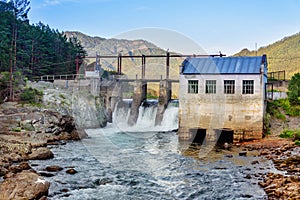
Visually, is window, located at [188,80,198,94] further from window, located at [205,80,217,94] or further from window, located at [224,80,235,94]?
window, located at [224,80,235,94]

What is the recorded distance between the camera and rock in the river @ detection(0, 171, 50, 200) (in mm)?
12508

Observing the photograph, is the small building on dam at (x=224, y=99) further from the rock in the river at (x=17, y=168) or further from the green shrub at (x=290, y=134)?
the rock in the river at (x=17, y=168)

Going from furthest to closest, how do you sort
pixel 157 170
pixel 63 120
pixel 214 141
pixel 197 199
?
pixel 63 120 < pixel 214 141 < pixel 157 170 < pixel 197 199

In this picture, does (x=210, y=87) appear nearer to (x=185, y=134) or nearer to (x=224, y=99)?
(x=224, y=99)

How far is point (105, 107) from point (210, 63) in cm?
1771

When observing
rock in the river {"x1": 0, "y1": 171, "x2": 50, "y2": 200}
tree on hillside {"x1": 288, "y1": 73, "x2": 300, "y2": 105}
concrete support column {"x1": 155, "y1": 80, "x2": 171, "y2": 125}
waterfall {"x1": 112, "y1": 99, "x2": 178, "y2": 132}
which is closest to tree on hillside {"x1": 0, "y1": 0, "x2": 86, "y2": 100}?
waterfall {"x1": 112, "y1": 99, "x2": 178, "y2": 132}

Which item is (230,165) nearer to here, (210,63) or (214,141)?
(214,141)

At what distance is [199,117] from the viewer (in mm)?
28203

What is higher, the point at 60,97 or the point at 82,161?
the point at 60,97

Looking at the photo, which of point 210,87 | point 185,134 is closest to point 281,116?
point 210,87

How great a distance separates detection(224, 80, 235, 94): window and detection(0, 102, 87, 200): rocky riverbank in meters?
14.8

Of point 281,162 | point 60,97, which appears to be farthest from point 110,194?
point 60,97

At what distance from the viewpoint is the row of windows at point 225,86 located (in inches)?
1068

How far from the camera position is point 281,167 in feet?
60.3
